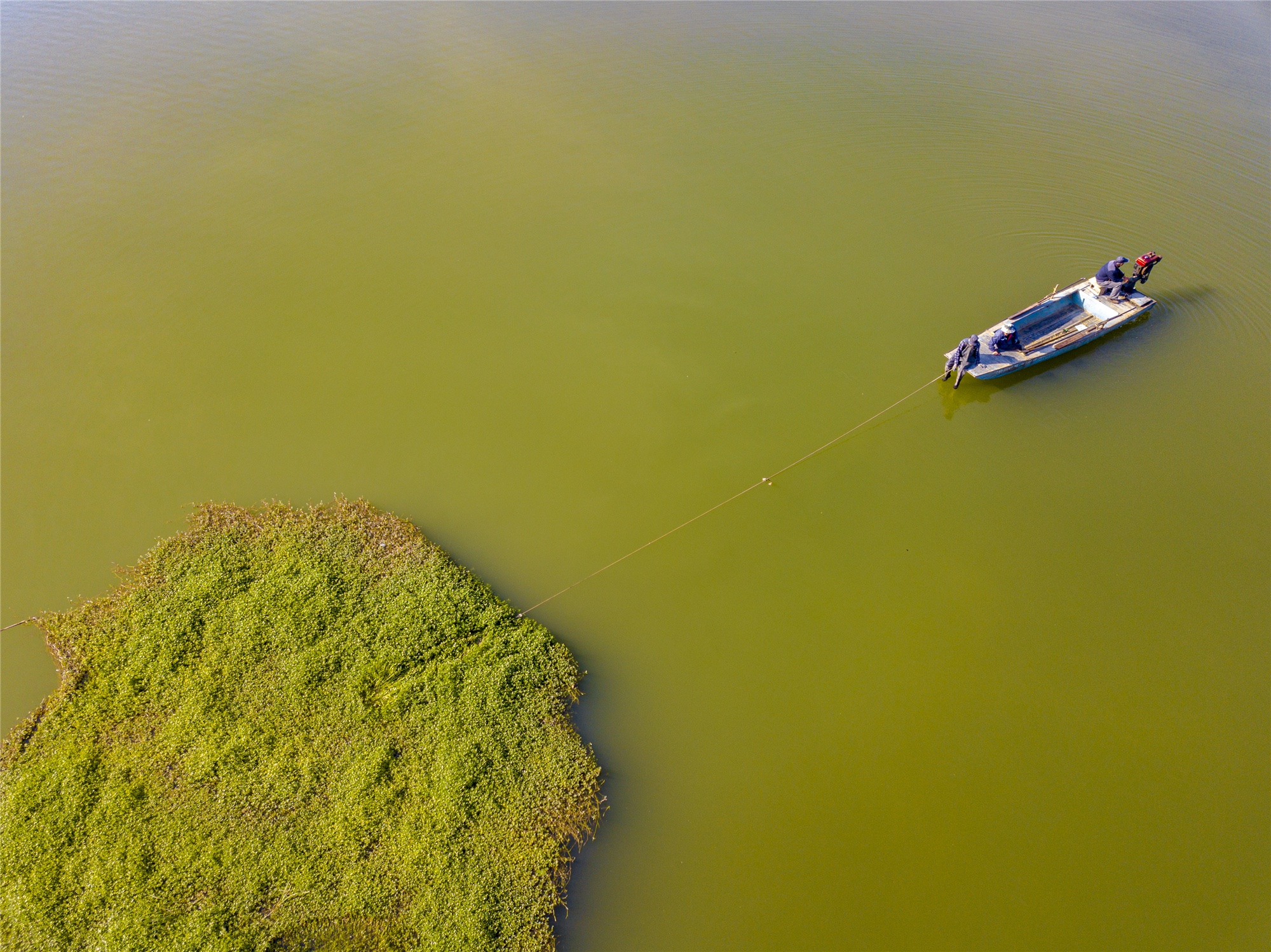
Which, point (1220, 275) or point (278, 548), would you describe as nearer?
point (278, 548)

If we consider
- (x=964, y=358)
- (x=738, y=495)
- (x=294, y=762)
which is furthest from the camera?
(x=964, y=358)

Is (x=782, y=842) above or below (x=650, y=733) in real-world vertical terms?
below

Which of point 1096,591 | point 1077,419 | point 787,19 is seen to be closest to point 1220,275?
point 1077,419

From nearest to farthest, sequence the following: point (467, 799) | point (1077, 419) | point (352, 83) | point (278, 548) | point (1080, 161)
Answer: point (467, 799) → point (278, 548) → point (1077, 419) → point (1080, 161) → point (352, 83)

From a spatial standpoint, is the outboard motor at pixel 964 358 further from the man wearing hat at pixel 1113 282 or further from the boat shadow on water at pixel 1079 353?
the man wearing hat at pixel 1113 282

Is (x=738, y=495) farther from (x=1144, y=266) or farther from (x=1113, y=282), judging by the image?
(x=1144, y=266)

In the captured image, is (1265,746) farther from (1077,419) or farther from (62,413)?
(62,413)

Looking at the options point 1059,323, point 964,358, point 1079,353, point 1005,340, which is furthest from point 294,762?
point 1059,323
